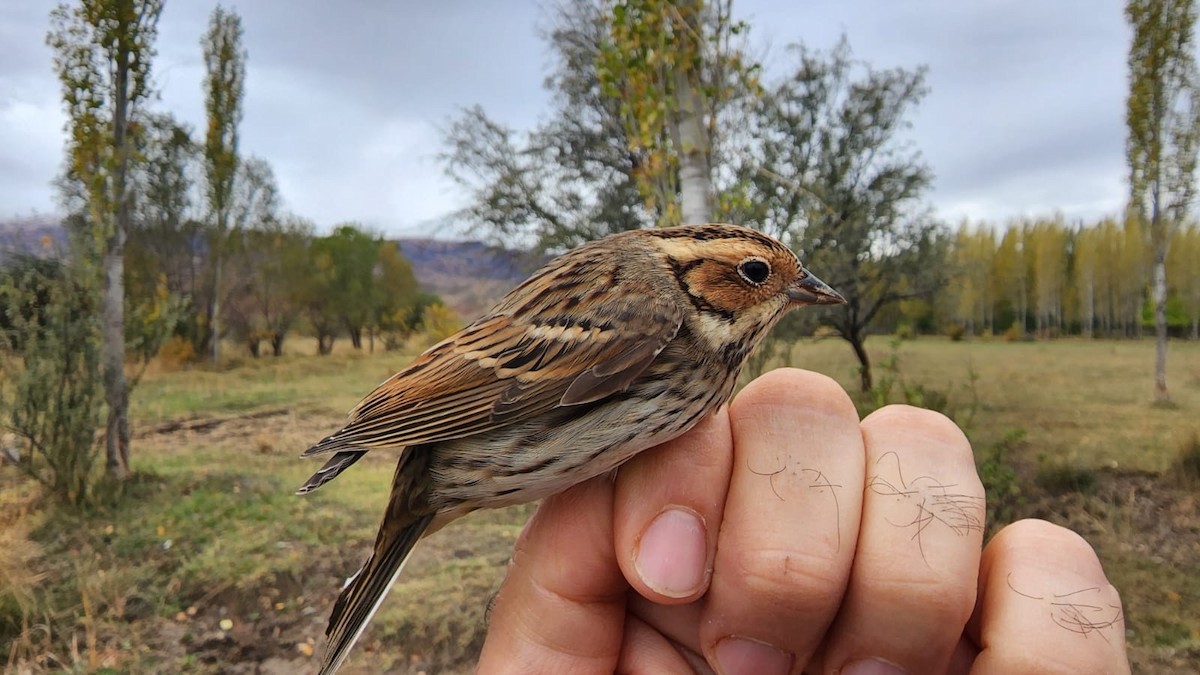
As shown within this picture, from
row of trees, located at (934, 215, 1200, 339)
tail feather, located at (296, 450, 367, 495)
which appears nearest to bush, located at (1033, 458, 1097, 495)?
row of trees, located at (934, 215, 1200, 339)

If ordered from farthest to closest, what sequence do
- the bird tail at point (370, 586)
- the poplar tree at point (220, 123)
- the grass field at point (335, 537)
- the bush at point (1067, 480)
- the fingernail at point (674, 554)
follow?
1. the poplar tree at point (220, 123)
2. the bush at point (1067, 480)
3. the grass field at point (335, 537)
4. the bird tail at point (370, 586)
5. the fingernail at point (674, 554)

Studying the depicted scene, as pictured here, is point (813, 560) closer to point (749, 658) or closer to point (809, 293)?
point (749, 658)

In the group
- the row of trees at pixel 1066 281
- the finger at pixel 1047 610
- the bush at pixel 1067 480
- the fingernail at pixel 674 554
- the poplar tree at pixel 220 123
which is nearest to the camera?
the finger at pixel 1047 610

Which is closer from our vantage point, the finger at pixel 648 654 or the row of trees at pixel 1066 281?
the finger at pixel 648 654


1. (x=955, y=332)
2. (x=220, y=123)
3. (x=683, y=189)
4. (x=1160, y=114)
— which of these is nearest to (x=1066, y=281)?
(x=955, y=332)

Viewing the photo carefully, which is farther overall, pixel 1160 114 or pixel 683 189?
pixel 1160 114

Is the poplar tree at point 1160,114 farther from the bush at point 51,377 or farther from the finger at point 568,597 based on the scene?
the bush at point 51,377

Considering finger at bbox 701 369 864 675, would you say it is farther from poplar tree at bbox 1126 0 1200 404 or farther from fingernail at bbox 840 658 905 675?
poplar tree at bbox 1126 0 1200 404

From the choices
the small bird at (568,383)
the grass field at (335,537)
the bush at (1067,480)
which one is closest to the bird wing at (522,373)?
the small bird at (568,383)
